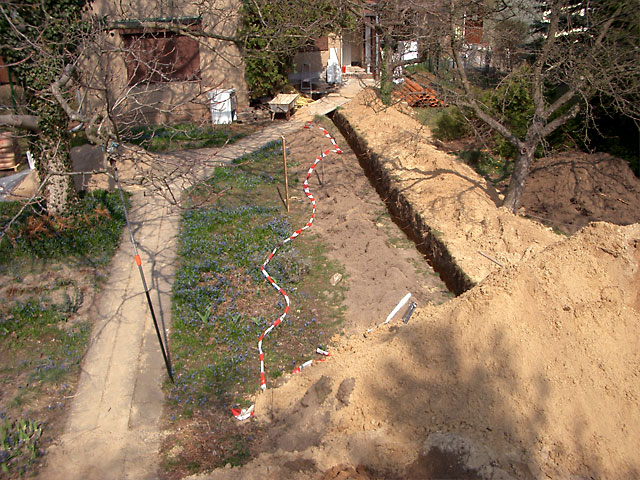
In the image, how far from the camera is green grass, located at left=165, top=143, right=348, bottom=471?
6.85 m

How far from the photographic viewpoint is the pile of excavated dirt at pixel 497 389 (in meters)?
5.32

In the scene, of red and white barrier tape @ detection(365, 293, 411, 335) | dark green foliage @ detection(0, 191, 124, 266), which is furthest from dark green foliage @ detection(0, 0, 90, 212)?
red and white barrier tape @ detection(365, 293, 411, 335)

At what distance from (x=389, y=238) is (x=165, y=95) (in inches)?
445

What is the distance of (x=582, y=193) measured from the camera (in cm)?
1206

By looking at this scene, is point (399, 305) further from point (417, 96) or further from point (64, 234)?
point (417, 96)

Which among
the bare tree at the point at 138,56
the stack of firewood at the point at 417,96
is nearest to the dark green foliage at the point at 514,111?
the stack of firewood at the point at 417,96

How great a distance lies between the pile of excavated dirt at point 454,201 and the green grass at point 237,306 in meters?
2.35

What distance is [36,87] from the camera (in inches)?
408

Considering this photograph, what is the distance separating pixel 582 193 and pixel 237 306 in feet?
27.6

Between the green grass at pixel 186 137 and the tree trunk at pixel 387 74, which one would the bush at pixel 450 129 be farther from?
the green grass at pixel 186 137

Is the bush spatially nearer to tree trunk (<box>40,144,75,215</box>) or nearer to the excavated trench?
the excavated trench

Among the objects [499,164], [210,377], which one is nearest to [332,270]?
[210,377]

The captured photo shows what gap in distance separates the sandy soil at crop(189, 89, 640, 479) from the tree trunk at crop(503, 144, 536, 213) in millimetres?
4161

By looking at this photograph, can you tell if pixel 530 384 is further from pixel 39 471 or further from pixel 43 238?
pixel 43 238
